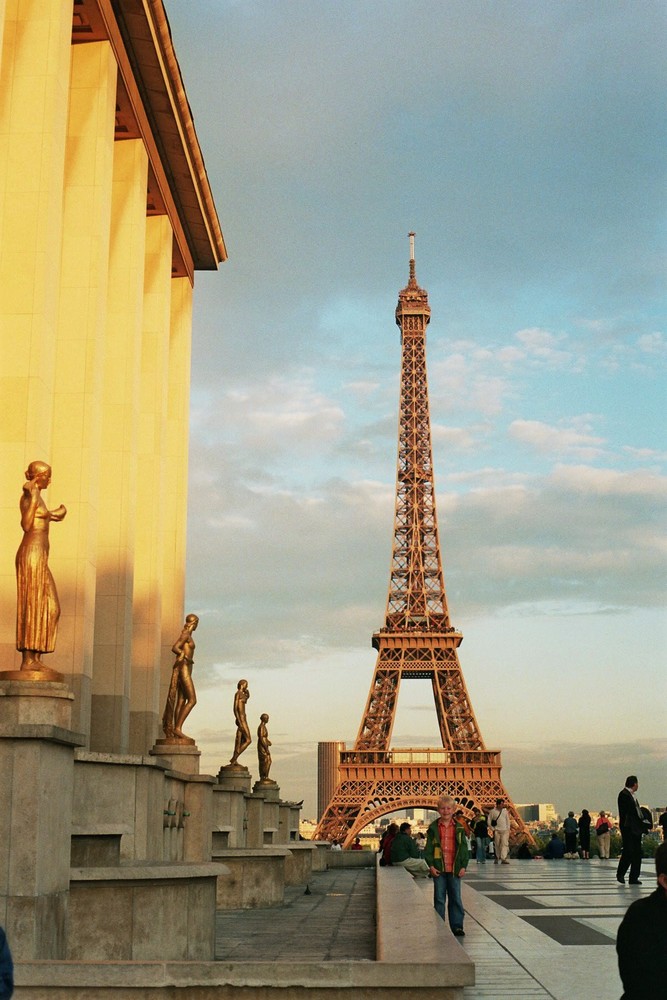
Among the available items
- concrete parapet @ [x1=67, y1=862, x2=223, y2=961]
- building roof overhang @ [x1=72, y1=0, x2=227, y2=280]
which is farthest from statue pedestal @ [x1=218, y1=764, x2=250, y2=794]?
concrete parapet @ [x1=67, y1=862, x2=223, y2=961]

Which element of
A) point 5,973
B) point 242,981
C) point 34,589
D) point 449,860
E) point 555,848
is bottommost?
point 555,848

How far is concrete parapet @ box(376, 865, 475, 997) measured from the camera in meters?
8.60

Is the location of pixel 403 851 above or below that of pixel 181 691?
below

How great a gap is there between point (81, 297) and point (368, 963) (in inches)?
698

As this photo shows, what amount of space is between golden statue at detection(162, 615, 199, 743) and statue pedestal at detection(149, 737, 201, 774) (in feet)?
0.24

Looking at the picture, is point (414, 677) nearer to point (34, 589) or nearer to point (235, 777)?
point (235, 777)

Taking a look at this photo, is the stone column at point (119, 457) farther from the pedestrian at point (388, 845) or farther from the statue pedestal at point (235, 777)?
the pedestrian at point (388, 845)

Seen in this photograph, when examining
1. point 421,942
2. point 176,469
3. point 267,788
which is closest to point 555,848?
point 267,788

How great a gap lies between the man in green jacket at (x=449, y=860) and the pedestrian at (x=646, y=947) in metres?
9.50

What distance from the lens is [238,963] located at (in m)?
8.88

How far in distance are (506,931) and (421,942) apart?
19.7ft

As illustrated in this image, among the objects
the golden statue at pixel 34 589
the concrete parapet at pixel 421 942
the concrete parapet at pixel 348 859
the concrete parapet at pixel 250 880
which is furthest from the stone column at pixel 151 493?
the golden statue at pixel 34 589

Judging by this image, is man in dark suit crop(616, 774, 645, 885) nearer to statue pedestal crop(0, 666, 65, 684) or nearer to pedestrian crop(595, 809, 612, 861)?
statue pedestal crop(0, 666, 65, 684)

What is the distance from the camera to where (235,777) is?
31734mm
